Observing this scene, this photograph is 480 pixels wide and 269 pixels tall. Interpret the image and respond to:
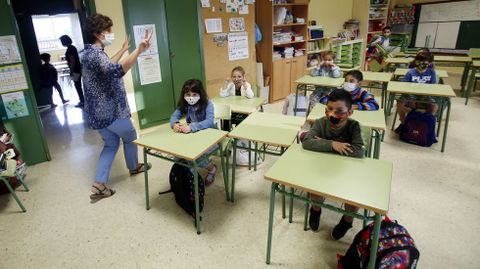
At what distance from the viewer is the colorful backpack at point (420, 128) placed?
376 cm

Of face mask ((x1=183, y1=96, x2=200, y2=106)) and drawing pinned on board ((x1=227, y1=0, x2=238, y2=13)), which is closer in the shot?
face mask ((x1=183, y1=96, x2=200, y2=106))

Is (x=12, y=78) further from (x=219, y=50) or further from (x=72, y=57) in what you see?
(x=219, y=50)

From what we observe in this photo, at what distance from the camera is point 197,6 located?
14.5ft

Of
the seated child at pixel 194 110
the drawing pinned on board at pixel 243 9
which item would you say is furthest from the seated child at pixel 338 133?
the drawing pinned on board at pixel 243 9

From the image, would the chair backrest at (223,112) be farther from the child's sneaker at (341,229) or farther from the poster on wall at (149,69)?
the poster on wall at (149,69)

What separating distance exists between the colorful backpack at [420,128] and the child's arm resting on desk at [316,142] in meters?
2.37

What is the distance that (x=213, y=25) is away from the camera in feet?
15.5

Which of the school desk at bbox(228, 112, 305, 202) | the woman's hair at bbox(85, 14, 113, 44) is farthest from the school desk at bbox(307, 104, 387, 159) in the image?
the woman's hair at bbox(85, 14, 113, 44)

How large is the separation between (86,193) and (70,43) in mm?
3664

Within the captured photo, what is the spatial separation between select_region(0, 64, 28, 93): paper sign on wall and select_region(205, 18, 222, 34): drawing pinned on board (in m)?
2.52

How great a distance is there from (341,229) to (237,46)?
3731 millimetres

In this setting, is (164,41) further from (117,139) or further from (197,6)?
(117,139)

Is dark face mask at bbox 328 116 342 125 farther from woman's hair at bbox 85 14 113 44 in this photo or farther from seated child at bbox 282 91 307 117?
woman's hair at bbox 85 14 113 44

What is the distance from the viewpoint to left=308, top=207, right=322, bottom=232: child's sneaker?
2283 millimetres
